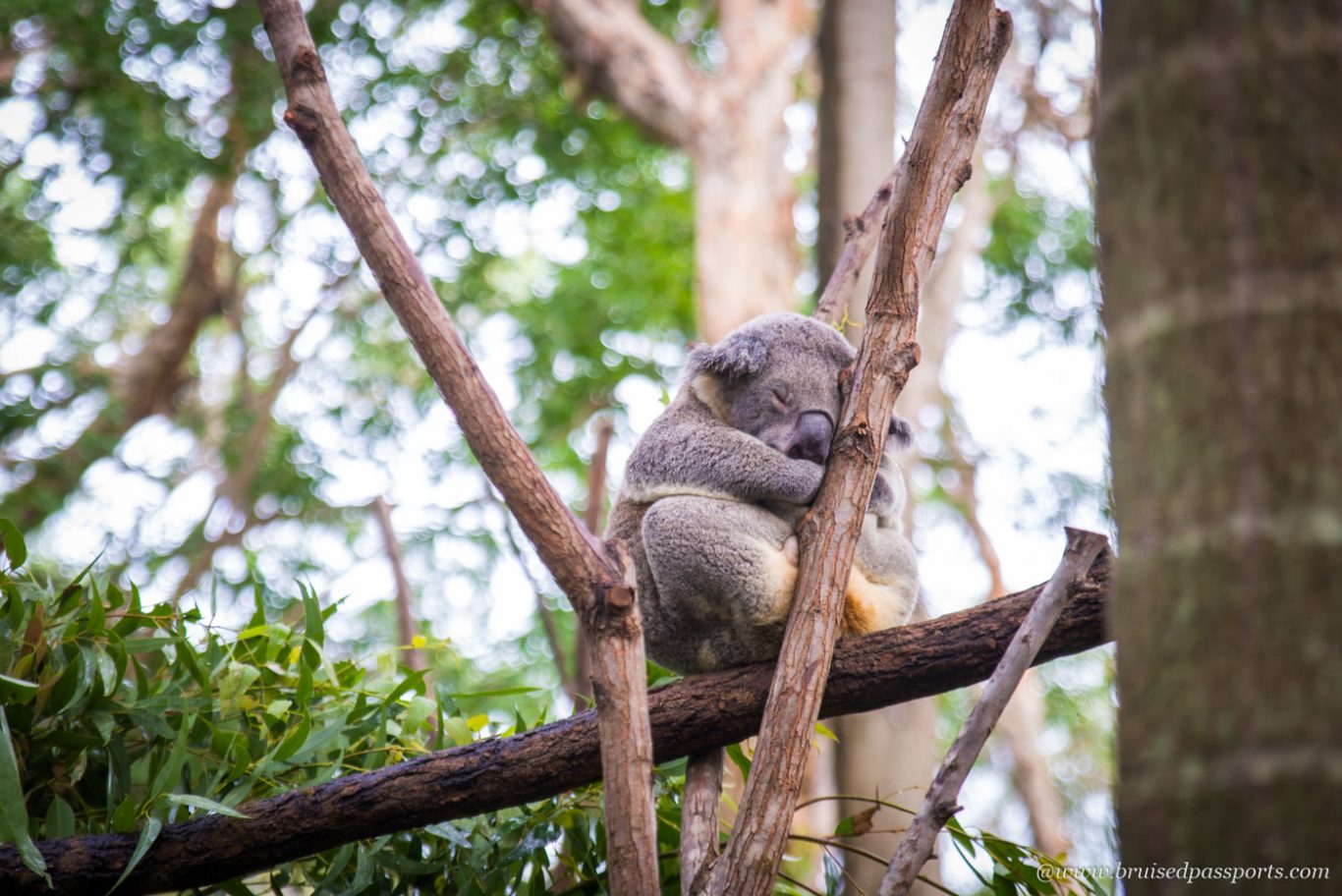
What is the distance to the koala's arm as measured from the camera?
3.14m

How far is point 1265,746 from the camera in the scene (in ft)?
2.84

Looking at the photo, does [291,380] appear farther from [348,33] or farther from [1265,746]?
[1265,746]

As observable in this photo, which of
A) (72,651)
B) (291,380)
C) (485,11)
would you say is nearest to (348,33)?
(485,11)

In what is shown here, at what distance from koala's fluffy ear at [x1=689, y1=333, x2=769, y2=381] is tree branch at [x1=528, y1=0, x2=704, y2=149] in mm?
5565

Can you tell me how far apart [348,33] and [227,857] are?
8172 millimetres

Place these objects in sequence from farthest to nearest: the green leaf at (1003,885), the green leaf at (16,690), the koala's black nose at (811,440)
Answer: the koala's black nose at (811,440) < the green leaf at (1003,885) < the green leaf at (16,690)

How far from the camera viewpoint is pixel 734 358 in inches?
135

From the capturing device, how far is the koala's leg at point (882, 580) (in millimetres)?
3137

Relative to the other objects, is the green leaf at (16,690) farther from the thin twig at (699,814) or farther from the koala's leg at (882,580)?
the koala's leg at (882,580)

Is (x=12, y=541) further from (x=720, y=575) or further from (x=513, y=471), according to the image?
(x=720, y=575)

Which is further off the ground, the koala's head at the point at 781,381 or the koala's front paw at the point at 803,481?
the koala's head at the point at 781,381

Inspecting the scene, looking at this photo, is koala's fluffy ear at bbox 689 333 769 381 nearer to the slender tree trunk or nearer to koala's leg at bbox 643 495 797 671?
Result: koala's leg at bbox 643 495 797 671

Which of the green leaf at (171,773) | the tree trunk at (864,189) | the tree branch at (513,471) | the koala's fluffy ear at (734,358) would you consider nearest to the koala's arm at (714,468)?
the koala's fluffy ear at (734,358)

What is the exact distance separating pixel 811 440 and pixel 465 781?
134 cm
